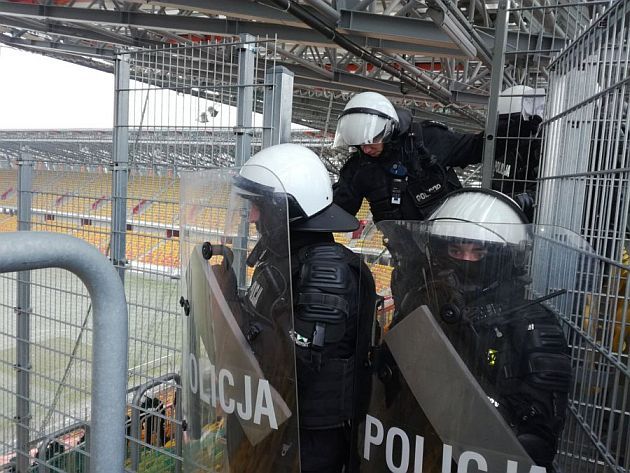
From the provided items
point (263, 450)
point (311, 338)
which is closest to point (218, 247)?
point (311, 338)

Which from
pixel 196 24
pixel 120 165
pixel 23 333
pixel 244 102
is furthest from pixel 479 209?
pixel 196 24

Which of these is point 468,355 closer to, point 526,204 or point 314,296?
point 314,296

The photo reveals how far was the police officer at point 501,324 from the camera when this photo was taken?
1119mm

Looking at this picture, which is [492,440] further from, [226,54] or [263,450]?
[226,54]

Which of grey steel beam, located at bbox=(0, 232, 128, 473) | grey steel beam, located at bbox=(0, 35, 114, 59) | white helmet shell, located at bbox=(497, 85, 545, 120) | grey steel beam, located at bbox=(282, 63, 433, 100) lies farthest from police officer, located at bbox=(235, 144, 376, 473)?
grey steel beam, located at bbox=(0, 35, 114, 59)

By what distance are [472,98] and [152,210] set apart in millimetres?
9062

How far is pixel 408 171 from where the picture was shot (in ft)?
11.3

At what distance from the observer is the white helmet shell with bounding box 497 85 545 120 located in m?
3.14

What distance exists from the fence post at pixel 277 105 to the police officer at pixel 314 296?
0.70 metres

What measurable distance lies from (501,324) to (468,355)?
3.5 inches

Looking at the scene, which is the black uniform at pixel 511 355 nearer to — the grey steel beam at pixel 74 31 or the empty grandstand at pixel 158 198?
the empty grandstand at pixel 158 198

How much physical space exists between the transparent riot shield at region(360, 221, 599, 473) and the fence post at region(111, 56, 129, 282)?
2152 millimetres

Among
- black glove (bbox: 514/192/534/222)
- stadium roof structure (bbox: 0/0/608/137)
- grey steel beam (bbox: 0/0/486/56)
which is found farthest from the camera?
grey steel beam (bbox: 0/0/486/56)

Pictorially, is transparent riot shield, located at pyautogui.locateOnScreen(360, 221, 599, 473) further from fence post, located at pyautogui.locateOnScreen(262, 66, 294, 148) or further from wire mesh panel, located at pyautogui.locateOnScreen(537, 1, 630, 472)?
fence post, located at pyautogui.locateOnScreen(262, 66, 294, 148)
